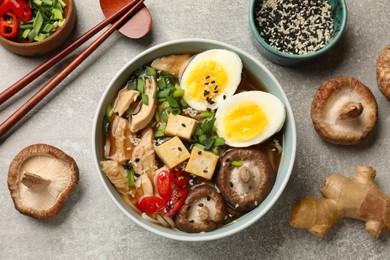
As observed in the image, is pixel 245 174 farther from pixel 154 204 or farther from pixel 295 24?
pixel 295 24

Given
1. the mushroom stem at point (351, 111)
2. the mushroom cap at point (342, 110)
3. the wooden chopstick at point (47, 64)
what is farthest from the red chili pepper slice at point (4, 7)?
the mushroom stem at point (351, 111)

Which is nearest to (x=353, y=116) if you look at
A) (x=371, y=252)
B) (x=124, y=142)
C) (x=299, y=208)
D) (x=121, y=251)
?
(x=299, y=208)

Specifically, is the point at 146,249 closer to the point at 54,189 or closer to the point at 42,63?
the point at 54,189

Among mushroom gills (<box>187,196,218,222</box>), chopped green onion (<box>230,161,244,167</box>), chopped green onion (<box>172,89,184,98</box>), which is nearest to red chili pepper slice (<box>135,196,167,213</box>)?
mushroom gills (<box>187,196,218,222</box>)

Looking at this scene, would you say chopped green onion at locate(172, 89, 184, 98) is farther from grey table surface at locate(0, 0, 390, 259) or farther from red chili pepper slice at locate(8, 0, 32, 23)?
red chili pepper slice at locate(8, 0, 32, 23)

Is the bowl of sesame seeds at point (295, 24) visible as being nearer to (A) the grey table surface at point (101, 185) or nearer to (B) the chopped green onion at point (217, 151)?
(A) the grey table surface at point (101, 185)

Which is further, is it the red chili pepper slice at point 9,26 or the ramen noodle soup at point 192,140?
the red chili pepper slice at point 9,26
